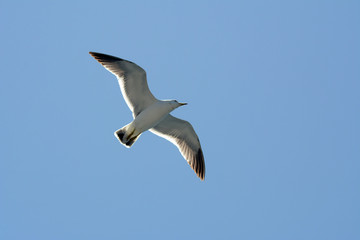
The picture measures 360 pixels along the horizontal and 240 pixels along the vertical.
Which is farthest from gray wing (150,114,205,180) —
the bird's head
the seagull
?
the bird's head

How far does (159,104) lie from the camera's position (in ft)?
44.0

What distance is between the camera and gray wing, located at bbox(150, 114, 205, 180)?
14.3 m

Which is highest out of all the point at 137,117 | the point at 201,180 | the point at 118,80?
the point at 118,80

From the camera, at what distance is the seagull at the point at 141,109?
1318 centimetres

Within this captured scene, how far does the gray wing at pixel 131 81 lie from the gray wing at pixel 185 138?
925 mm

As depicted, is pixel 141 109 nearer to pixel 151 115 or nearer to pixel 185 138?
pixel 151 115

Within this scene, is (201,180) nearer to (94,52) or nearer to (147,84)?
(147,84)

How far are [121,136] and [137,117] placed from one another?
2.66 feet

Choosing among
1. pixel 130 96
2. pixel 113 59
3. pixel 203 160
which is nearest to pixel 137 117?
pixel 130 96

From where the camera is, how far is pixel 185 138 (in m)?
14.7

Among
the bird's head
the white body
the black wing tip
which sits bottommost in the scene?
the white body

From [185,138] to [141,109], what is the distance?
5.75 feet

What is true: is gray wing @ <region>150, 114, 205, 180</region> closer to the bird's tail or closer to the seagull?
the seagull

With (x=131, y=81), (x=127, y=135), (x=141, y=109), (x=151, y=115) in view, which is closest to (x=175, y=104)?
(x=151, y=115)
